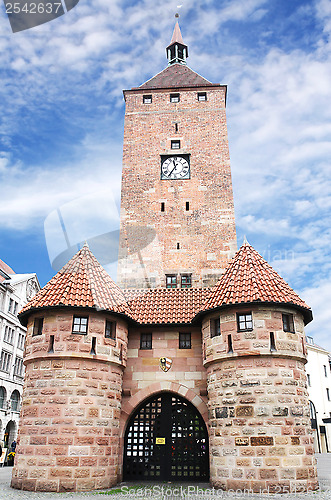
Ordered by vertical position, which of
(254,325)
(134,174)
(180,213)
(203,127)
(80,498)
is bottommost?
(80,498)

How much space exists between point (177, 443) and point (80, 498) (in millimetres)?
4230

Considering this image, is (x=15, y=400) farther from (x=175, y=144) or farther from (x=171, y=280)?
(x=175, y=144)

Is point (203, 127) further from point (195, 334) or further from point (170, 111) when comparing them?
point (195, 334)

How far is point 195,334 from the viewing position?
14.8 meters

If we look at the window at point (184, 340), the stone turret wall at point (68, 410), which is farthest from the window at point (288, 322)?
the stone turret wall at point (68, 410)

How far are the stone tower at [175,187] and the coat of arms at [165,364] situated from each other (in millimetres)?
5614

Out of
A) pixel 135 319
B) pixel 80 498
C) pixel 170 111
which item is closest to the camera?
pixel 80 498

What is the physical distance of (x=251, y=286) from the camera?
1305 cm

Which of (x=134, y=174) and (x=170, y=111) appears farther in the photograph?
(x=170, y=111)

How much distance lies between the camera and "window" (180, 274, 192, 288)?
64.3 ft

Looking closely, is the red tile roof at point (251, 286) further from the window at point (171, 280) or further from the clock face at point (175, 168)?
the clock face at point (175, 168)

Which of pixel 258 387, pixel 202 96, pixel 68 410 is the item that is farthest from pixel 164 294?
pixel 202 96

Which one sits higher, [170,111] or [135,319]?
[170,111]

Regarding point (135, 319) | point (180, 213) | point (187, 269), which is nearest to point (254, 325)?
point (135, 319)
